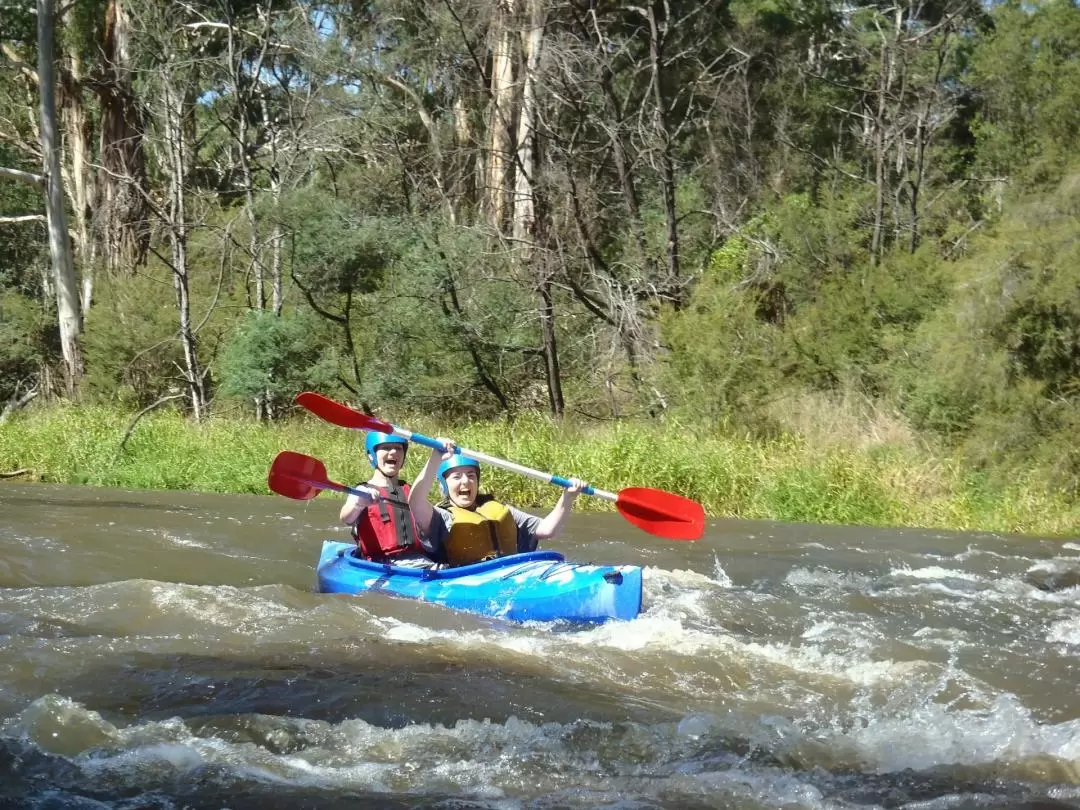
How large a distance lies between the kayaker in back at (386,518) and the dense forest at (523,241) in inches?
265

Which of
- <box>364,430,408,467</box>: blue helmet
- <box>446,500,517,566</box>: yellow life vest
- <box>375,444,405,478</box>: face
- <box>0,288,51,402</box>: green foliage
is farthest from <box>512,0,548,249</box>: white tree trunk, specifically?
<box>0,288,51,402</box>: green foliage

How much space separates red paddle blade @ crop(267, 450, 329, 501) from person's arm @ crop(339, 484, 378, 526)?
75 centimetres

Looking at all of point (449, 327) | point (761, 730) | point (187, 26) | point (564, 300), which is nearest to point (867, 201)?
point (564, 300)

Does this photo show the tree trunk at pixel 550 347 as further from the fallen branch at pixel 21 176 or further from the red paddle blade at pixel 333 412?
the red paddle blade at pixel 333 412

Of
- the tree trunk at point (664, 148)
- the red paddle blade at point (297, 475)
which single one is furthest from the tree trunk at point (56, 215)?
the red paddle blade at point (297, 475)

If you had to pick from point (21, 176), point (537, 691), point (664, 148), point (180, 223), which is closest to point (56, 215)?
point (21, 176)

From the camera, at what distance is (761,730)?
4641 mm

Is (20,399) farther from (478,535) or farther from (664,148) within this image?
(478,535)

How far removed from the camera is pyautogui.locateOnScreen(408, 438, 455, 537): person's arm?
6719 mm

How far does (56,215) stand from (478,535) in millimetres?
13859

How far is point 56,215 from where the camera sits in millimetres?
18562

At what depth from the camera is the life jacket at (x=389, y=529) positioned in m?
7.13

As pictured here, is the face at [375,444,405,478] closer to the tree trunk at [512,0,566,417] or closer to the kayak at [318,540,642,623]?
the kayak at [318,540,642,623]

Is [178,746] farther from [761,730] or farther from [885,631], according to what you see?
[885,631]
